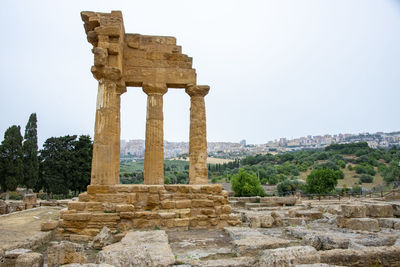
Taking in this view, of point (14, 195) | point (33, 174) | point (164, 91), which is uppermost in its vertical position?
point (164, 91)

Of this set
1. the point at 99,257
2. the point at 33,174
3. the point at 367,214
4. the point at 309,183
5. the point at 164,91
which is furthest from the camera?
the point at 309,183

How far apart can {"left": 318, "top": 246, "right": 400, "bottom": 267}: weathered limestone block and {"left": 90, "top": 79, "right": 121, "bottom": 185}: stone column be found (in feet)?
26.9

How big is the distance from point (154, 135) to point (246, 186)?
32.3m

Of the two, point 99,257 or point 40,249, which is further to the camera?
point 40,249

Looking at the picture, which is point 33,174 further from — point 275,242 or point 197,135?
Answer: point 275,242

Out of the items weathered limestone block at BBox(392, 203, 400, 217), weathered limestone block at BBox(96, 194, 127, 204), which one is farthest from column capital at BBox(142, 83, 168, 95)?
weathered limestone block at BBox(392, 203, 400, 217)

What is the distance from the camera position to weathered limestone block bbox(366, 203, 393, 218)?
468 inches

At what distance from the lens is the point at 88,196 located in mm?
10484

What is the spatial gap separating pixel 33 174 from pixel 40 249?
3478 centimetres

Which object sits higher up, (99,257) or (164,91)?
(164,91)

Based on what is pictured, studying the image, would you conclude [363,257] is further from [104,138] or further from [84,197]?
[104,138]

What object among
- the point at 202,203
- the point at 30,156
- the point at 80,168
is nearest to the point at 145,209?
the point at 202,203

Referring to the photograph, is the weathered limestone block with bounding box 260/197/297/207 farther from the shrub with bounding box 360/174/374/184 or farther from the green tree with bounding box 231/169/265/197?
the shrub with bounding box 360/174/374/184

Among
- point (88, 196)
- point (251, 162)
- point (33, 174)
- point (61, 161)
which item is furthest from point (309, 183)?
point (251, 162)
